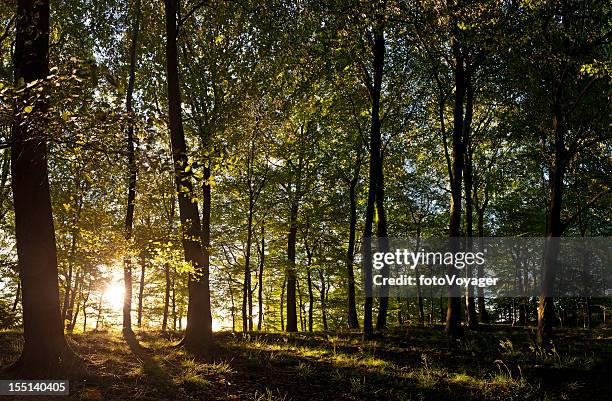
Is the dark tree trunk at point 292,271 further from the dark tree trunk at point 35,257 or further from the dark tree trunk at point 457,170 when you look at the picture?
the dark tree trunk at point 35,257

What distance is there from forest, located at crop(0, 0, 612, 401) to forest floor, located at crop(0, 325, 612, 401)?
8 centimetres

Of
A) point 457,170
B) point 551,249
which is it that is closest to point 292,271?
point 457,170

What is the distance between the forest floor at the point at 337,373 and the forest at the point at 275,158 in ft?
0.27

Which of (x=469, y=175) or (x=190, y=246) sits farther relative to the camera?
(x=469, y=175)

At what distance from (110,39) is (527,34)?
14.1 metres

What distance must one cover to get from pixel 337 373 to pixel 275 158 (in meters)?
17.2

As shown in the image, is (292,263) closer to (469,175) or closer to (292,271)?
(292,271)

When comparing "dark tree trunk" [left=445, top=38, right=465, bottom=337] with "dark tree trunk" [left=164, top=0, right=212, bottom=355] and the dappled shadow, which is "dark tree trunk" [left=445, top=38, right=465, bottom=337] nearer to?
"dark tree trunk" [left=164, top=0, right=212, bottom=355]

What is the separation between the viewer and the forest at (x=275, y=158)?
7.00 meters

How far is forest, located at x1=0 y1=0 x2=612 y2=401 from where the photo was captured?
23.0ft

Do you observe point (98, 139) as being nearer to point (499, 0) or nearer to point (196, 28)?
point (499, 0)


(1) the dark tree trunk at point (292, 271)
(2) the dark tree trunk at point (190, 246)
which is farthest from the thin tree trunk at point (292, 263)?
(2) the dark tree trunk at point (190, 246)

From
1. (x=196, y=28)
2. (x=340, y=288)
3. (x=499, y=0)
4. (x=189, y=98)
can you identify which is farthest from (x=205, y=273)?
(x=340, y=288)

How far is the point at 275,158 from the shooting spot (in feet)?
83.9
